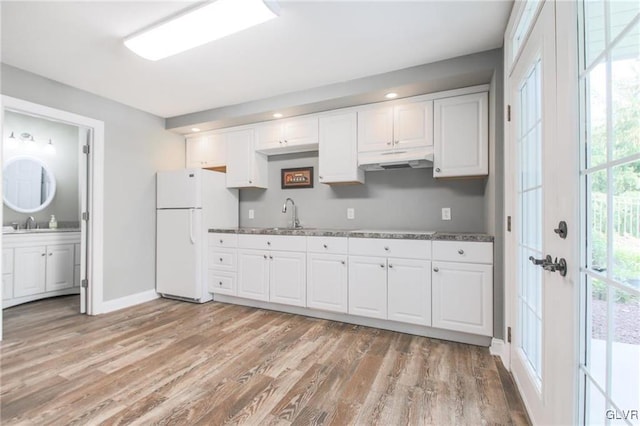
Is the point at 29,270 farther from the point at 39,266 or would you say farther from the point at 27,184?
the point at 27,184

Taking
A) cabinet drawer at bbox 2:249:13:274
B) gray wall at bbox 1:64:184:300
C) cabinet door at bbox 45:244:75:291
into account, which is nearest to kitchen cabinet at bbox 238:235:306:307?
gray wall at bbox 1:64:184:300

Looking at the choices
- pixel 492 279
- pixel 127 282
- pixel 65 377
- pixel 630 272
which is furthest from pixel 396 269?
pixel 127 282

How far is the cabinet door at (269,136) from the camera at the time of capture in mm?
3504

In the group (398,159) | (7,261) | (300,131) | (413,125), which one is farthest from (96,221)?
(413,125)

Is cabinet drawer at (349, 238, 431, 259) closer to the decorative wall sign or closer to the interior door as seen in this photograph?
the interior door

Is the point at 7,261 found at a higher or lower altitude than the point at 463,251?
lower

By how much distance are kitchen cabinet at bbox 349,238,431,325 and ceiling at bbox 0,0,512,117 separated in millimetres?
1586

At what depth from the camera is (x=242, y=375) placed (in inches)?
76.6

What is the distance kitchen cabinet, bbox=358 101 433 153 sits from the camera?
9.11 ft

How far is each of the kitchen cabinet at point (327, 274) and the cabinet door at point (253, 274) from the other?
1.79 ft

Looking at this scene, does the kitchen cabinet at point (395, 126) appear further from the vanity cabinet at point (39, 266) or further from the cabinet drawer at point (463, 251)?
the vanity cabinet at point (39, 266)

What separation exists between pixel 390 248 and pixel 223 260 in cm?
205

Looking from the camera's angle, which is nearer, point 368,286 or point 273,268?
point 368,286

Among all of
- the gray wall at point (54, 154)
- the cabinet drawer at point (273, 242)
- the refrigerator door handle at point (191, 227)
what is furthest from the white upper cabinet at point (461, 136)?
Result: the gray wall at point (54, 154)
